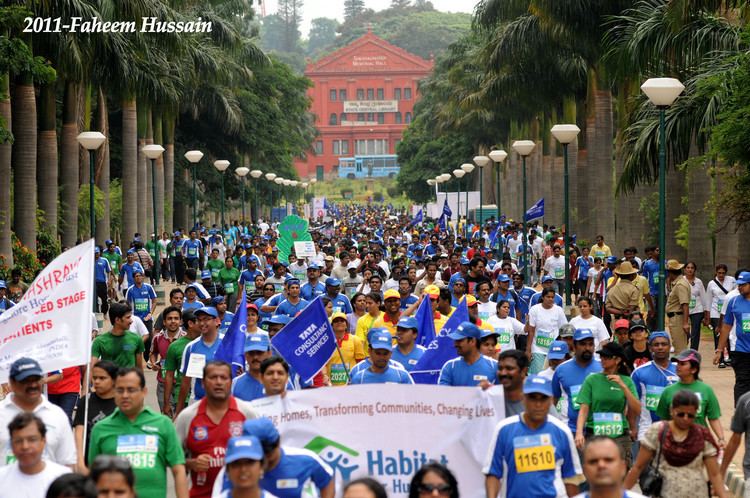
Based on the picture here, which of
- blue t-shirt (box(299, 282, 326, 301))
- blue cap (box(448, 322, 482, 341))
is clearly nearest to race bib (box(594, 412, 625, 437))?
blue cap (box(448, 322, 482, 341))

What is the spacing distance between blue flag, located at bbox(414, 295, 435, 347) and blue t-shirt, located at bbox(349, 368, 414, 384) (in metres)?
3.04

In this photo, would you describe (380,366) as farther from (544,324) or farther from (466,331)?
(544,324)

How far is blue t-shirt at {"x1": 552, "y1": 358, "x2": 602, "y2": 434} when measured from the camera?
10750 mm

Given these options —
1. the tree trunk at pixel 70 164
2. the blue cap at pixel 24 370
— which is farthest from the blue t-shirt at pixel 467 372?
the tree trunk at pixel 70 164

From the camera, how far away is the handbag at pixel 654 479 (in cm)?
855

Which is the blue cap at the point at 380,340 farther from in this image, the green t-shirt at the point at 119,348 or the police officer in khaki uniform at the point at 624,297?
the police officer in khaki uniform at the point at 624,297

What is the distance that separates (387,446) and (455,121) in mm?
61796

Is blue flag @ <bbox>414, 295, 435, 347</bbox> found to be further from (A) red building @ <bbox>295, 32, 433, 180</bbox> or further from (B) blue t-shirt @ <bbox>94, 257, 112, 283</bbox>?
(A) red building @ <bbox>295, 32, 433, 180</bbox>

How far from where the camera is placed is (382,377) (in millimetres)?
10766

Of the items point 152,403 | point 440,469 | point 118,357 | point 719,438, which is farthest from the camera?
point 152,403

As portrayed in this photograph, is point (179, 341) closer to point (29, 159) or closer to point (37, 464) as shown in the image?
point (37, 464)

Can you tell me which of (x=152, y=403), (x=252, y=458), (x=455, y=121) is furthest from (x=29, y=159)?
(x=455, y=121)

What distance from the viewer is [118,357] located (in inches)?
488

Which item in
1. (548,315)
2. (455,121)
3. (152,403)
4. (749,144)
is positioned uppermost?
(455,121)
